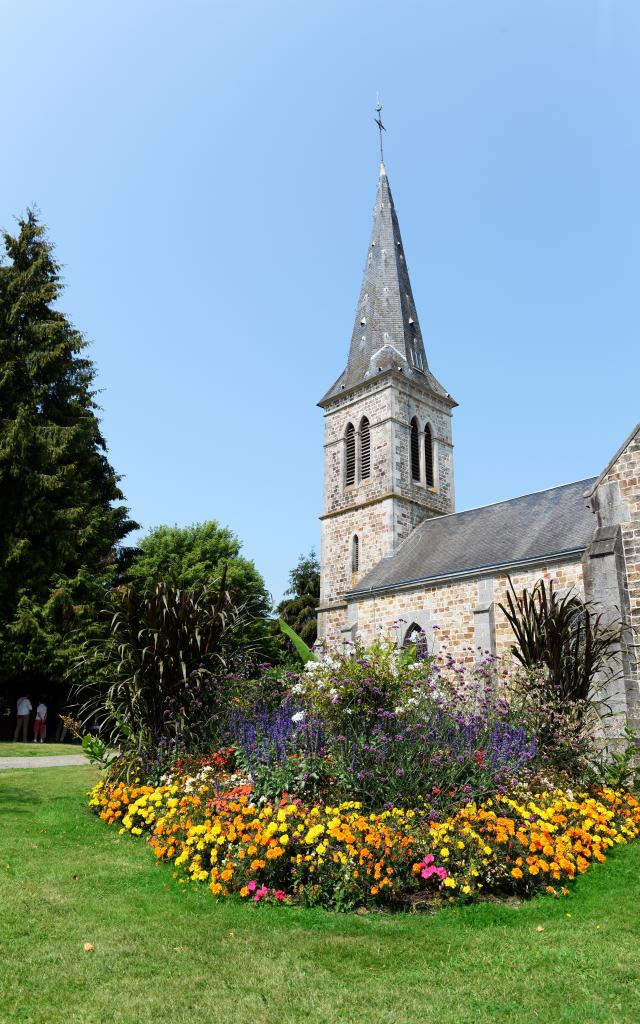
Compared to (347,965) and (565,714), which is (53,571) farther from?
(347,965)

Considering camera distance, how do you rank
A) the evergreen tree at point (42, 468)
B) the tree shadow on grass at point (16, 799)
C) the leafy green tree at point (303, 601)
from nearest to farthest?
the tree shadow on grass at point (16, 799) → the evergreen tree at point (42, 468) → the leafy green tree at point (303, 601)

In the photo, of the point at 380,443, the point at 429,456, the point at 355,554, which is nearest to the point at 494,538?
the point at 355,554

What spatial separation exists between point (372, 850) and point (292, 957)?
1200 mm

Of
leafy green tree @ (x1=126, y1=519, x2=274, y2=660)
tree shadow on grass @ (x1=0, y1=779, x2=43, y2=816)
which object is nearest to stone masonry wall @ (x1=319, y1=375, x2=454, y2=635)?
leafy green tree @ (x1=126, y1=519, x2=274, y2=660)

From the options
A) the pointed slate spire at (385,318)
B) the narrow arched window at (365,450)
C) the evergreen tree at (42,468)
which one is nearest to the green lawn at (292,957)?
the evergreen tree at (42,468)

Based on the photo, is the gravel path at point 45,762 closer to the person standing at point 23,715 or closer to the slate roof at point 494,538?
the person standing at point 23,715

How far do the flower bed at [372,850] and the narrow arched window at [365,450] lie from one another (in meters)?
21.1

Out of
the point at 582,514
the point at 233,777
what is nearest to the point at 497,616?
the point at 582,514

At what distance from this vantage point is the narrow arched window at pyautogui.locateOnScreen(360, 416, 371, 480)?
26734mm

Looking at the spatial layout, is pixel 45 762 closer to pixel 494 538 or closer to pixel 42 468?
pixel 42 468

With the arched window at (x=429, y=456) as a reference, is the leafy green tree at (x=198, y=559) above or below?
below

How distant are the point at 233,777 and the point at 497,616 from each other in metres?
12.4

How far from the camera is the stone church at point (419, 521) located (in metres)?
9.61

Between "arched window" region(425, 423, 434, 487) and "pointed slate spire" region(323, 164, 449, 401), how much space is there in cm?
200
